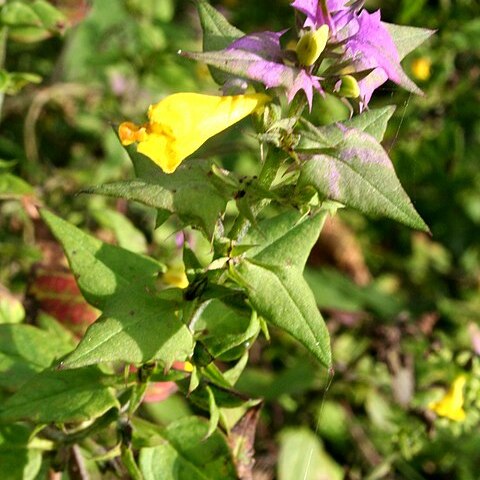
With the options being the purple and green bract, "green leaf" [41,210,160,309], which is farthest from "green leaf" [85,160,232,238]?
"green leaf" [41,210,160,309]

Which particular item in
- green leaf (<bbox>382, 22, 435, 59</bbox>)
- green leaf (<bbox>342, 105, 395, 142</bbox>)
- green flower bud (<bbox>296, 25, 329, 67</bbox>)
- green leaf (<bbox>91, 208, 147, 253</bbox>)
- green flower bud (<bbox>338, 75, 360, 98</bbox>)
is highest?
green flower bud (<bbox>296, 25, 329, 67</bbox>)

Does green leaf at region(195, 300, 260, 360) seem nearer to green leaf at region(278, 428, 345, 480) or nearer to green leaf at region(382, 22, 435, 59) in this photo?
green leaf at region(382, 22, 435, 59)

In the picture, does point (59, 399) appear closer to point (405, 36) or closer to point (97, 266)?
point (97, 266)

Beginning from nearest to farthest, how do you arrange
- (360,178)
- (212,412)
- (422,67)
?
(360,178) → (212,412) → (422,67)

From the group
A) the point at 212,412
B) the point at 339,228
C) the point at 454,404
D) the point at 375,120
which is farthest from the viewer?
the point at 339,228

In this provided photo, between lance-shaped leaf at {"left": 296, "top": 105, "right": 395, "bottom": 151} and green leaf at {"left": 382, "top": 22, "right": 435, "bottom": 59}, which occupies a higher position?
green leaf at {"left": 382, "top": 22, "right": 435, "bottom": 59}

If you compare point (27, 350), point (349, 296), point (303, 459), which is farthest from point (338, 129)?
point (349, 296)
